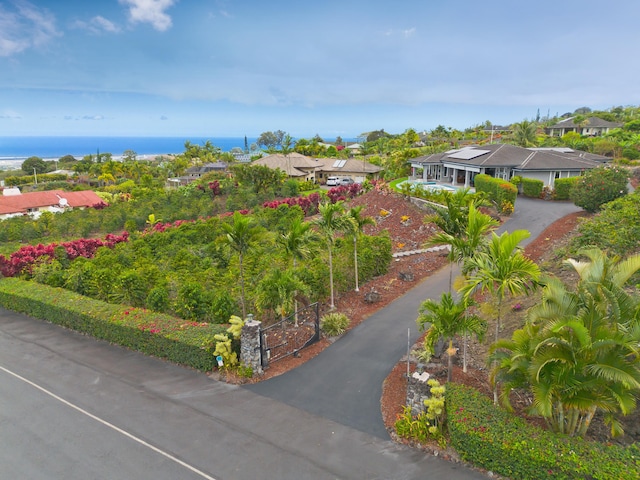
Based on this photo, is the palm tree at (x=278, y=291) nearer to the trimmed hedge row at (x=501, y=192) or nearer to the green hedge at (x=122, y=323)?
the green hedge at (x=122, y=323)

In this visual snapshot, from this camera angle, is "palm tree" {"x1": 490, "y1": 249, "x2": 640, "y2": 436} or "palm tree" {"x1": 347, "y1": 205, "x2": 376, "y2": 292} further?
"palm tree" {"x1": 347, "y1": 205, "x2": 376, "y2": 292}

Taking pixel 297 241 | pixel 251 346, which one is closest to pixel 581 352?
pixel 251 346

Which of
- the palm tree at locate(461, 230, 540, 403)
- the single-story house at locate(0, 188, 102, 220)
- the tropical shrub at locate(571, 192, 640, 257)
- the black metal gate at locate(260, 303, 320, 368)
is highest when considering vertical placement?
the palm tree at locate(461, 230, 540, 403)

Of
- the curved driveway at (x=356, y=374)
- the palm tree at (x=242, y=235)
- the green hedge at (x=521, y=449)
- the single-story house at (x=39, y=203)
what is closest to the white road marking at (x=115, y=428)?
the curved driveway at (x=356, y=374)

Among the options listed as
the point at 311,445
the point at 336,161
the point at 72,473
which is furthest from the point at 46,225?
the point at 336,161

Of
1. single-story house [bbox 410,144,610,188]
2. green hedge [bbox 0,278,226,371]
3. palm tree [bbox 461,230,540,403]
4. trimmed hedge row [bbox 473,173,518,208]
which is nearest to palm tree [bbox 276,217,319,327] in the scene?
green hedge [bbox 0,278,226,371]

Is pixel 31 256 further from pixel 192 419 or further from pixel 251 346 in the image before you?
pixel 192 419

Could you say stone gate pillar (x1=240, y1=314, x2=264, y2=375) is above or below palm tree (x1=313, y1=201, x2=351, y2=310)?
below

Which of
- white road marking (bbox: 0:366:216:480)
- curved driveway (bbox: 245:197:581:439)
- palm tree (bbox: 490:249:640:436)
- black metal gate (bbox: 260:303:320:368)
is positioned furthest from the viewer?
black metal gate (bbox: 260:303:320:368)

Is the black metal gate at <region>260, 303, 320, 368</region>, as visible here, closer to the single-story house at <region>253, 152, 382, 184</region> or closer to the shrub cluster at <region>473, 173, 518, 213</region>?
the shrub cluster at <region>473, 173, 518, 213</region>
